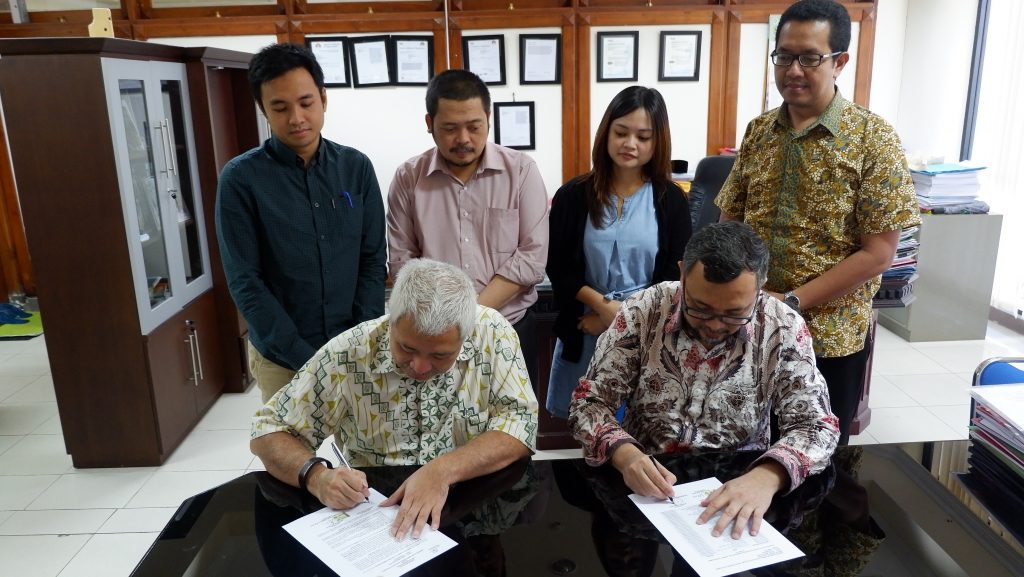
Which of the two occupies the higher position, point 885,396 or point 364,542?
point 364,542

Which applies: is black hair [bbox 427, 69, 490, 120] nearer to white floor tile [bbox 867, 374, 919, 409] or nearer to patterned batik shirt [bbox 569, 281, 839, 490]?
patterned batik shirt [bbox 569, 281, 839, 490]

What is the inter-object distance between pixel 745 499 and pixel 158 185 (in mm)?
2865

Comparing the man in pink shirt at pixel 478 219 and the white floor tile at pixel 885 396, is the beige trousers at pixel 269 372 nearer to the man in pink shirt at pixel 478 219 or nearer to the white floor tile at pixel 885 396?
the man in pink shirt at pixel 478 219

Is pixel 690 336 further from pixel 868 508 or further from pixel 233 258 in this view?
pixel 233 258

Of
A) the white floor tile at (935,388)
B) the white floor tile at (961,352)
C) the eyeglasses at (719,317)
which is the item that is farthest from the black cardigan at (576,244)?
the white floor tile at (961,352)

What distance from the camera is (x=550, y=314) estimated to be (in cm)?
298

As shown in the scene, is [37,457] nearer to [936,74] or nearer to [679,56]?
[679,56]

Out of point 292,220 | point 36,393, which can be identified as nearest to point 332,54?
point 36,393

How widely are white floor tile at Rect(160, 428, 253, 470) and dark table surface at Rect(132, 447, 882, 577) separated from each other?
1.85 meters

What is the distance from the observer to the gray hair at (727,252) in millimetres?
1426

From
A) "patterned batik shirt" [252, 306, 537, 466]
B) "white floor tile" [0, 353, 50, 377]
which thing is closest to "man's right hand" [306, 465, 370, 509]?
"patterned batik shirt" [252, 306, 537, 466]

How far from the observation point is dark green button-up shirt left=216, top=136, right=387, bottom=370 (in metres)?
2.07

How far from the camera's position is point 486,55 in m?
4.93

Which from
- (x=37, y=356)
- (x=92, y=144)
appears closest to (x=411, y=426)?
(x=92, y=144)
